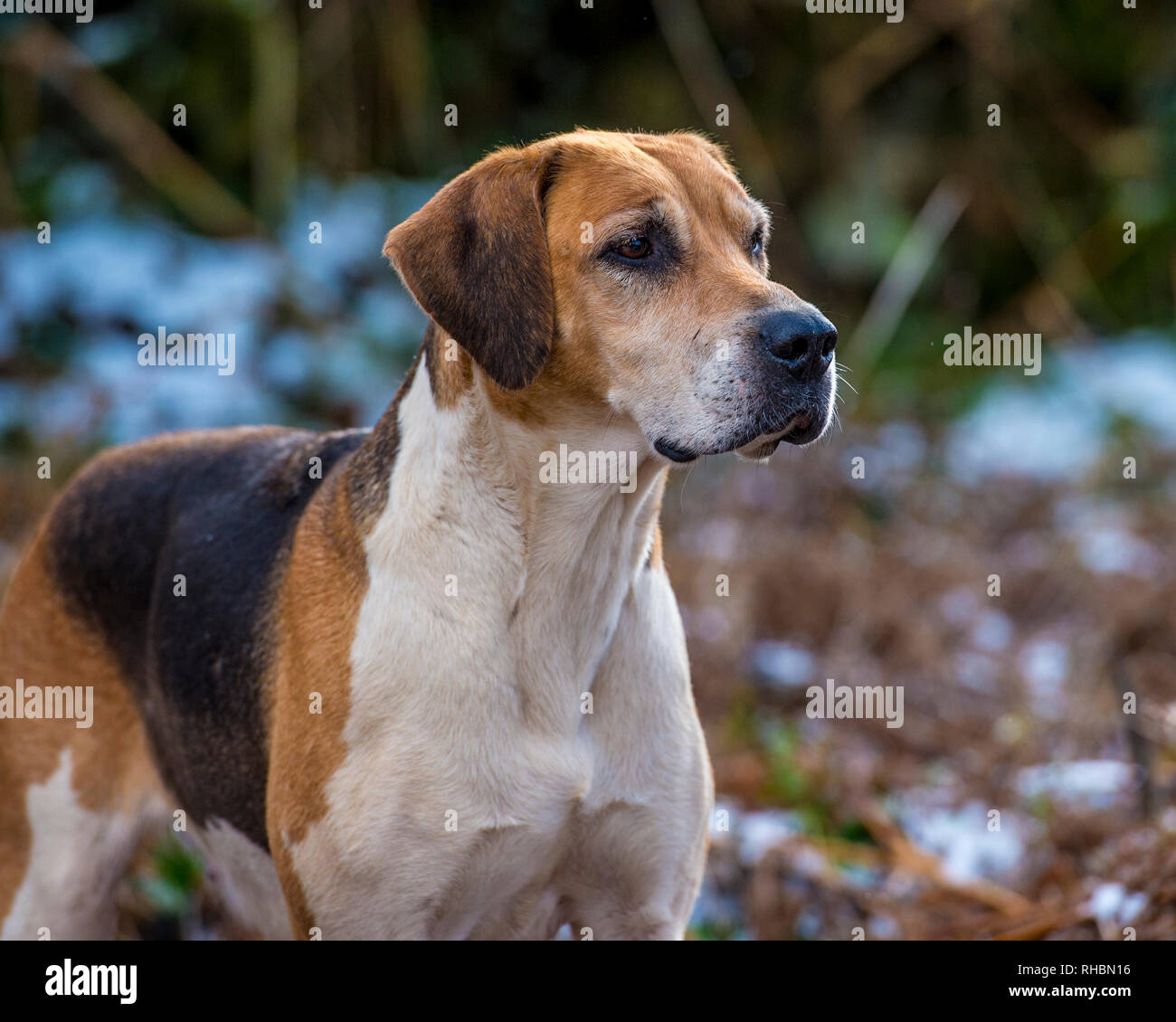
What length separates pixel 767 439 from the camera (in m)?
3.16

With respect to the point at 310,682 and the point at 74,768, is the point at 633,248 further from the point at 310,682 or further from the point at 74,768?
the point at 74,768

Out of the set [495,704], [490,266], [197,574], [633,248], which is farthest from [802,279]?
[495,704]

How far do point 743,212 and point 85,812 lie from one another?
7.79ft

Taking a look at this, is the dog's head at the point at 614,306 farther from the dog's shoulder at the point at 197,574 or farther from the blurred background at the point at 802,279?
the blurred background at the point at 802,279

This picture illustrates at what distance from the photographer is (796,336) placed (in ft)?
9.98

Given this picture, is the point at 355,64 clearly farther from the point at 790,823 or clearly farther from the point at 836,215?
the point at 790,823

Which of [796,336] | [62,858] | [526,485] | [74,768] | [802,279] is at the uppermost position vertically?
[802,279]

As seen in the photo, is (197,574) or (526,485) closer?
(526,485)

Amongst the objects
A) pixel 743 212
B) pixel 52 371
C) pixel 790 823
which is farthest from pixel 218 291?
pixel 743 212

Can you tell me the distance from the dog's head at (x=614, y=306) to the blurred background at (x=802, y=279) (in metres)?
2.72

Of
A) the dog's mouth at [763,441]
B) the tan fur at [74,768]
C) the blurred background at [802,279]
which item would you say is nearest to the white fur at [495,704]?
the dog's mouth at [763,441]

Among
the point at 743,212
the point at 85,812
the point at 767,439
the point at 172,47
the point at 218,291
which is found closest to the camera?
the point at 767,439

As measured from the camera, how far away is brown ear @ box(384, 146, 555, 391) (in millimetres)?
3078

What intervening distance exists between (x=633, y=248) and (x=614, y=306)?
0.14 m
